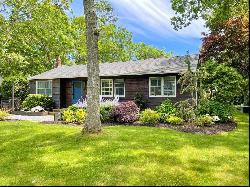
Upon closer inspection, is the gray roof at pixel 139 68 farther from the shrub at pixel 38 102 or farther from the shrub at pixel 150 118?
the shrub at pixel 150 118

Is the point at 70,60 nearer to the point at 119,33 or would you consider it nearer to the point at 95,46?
the point at 119,33

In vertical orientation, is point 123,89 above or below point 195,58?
below

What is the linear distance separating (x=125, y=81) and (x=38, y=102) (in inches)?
336

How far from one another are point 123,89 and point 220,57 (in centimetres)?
782

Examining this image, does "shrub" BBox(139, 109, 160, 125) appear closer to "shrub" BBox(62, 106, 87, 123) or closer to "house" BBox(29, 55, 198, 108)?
"shrub" BBox(62, 106, 87, 123)

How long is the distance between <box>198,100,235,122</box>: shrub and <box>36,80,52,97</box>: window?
1681 cm

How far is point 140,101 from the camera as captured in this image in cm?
2675

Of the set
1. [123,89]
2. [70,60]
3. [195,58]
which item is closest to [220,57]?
[195,58]

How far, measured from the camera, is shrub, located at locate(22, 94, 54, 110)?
1259 inches

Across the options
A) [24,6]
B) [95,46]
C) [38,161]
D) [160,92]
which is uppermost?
[24,6]

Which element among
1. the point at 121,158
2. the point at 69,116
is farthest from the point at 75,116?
the point at 121,158

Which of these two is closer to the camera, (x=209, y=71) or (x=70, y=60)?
(x=209, y=71)

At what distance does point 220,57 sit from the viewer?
91.8 feet

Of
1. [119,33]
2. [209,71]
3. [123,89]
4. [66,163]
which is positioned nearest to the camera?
[66,163]
